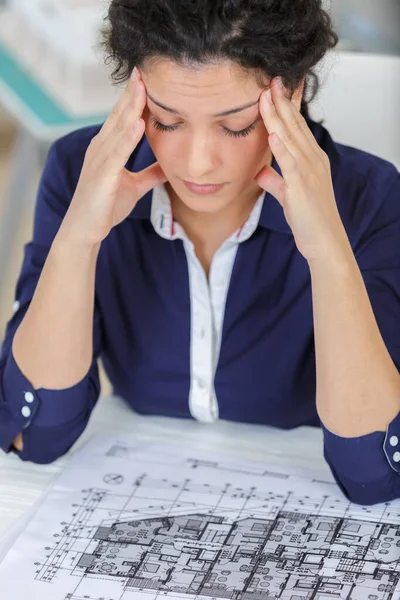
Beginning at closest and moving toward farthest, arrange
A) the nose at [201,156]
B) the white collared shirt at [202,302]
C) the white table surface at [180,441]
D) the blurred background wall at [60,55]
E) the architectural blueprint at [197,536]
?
the architectural blueprint at [197,536]
the nose at [201,156]
the white table surface at [180,441]
the white collared shirt at [202,302]
the blurred background wall at [60,55]

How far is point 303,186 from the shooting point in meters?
1.27

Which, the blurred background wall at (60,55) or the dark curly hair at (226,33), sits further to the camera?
the blurred background wall at (60,55)

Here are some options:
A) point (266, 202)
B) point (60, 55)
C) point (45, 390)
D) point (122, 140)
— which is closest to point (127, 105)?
point (122, 140)

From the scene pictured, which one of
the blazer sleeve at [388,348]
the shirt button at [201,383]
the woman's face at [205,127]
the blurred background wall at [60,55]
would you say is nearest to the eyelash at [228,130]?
the woman's face at [205,127]

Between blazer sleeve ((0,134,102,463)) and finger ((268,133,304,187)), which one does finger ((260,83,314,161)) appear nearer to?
finger ((268,133,304,187))

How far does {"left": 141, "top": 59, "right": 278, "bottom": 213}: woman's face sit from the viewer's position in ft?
3.87

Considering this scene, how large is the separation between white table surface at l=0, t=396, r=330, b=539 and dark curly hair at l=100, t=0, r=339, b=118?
48cm

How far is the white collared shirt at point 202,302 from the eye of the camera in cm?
145

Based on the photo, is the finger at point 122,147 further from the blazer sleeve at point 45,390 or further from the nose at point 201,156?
the blazer sleeve at point 45,390

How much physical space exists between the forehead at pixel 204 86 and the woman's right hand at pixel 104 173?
0.08 meters

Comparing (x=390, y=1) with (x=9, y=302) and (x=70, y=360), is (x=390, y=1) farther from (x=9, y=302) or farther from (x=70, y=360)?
(x=70, y=360)

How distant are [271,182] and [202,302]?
0.71ft

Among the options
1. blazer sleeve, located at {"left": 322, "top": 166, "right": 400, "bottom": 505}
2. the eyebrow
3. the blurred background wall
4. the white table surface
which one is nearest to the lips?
the eyebrow

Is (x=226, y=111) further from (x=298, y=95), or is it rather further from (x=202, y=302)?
(x=202, y=302)
